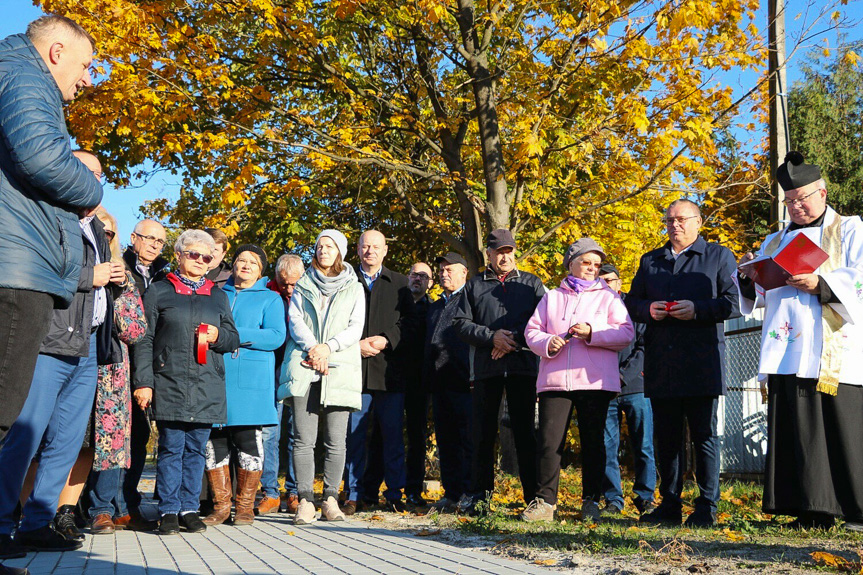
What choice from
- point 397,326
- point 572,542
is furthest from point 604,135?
point 572,542

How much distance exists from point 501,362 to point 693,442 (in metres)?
1.55

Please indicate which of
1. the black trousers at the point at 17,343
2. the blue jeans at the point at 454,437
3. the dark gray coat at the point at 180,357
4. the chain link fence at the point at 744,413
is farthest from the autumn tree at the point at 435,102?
the black trousers at the point at 17,343

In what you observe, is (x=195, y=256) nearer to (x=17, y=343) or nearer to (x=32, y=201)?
(x=32, y=201)

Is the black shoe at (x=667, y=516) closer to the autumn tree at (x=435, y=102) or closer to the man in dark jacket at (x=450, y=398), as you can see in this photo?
the man in dark jacket at (x=450, y=398)

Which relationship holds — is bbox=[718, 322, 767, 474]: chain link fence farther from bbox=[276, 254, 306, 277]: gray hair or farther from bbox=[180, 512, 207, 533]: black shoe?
bbox=[180, 512, 207, 533]: black shoe

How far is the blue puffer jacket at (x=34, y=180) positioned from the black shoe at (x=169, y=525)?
2.88m

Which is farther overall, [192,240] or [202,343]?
[192,240]

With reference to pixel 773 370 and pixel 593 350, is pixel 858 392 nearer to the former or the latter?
pixel 773 370

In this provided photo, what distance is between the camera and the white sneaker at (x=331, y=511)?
23.4ft

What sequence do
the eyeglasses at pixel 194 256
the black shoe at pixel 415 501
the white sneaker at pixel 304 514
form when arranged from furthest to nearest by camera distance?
the black shoe at pixel 415 501 → the white sneaker at pixel 304 514 → the eyeglasses at pixel 194 256

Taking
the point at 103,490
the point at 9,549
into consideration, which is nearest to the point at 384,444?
the point at 103,490

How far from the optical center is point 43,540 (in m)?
5.31

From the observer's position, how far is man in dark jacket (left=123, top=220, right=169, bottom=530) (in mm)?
6945

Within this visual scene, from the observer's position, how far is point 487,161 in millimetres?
11352
